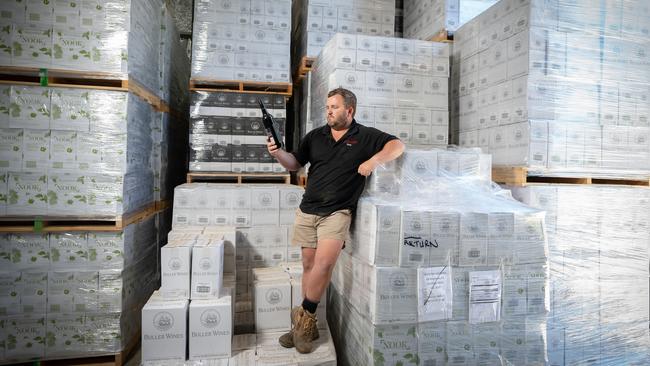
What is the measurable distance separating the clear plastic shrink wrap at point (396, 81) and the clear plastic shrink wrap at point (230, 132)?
4.19ft

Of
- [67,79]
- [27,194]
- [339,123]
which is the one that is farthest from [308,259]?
[67,79]

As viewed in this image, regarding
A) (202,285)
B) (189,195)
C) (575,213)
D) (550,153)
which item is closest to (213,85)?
(189,195)

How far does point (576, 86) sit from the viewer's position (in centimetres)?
363

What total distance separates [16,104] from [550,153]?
450cm

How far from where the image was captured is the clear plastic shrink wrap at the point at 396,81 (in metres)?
4.14

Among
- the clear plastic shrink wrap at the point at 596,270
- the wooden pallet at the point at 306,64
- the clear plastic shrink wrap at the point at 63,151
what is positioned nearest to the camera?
the clear plastic shrink wrap at the point at 63,151

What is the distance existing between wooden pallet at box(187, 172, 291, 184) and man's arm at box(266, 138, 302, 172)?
1.80m

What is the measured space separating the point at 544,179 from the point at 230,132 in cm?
357

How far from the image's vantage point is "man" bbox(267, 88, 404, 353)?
10.3ft

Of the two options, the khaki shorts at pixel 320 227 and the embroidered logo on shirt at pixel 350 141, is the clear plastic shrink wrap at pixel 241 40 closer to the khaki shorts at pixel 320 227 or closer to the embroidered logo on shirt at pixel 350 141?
the embroidered logo on shirt at pixel 350 141

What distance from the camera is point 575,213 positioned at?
11.8ft

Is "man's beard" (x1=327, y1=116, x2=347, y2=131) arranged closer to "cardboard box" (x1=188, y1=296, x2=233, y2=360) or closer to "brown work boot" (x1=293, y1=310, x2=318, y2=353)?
"brown work boot" (x1=293, y1=310, x2=318, y2=353)

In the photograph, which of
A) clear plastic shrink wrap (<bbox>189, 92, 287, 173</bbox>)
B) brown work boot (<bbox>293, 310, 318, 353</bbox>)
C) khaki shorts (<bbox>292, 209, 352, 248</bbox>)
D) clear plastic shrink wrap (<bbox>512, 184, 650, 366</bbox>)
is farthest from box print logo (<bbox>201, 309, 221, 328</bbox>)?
clear plastic shrink wrap (<bbox>512, 184, 650, 366</bbox>)

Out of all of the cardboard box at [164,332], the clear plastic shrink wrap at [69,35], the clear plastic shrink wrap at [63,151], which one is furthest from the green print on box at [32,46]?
the cardboard box at [164,332]
